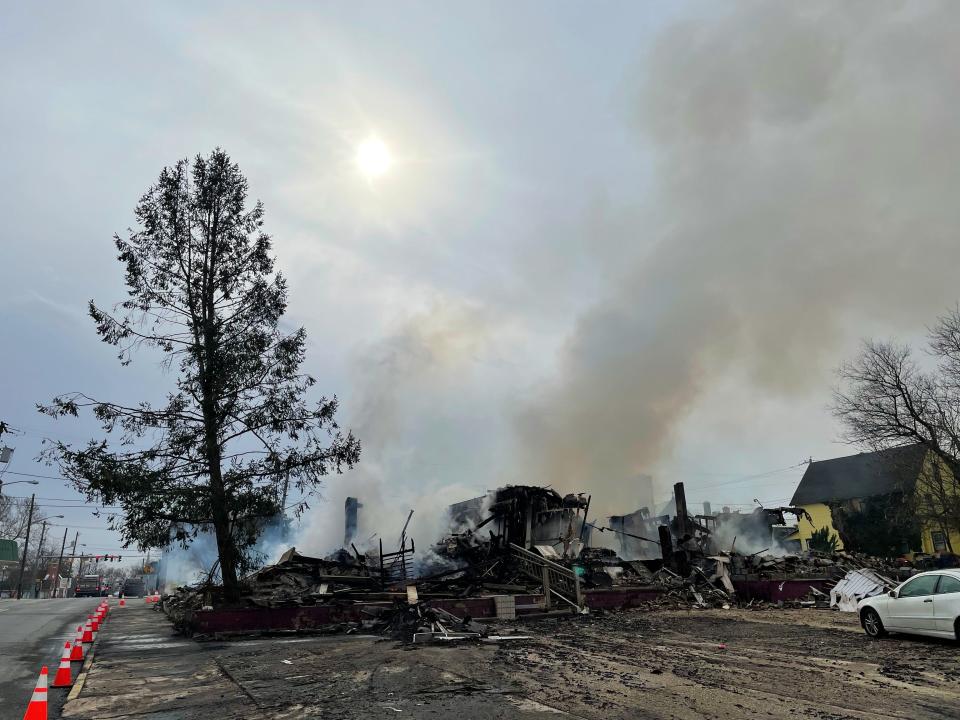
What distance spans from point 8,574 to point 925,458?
99.2m

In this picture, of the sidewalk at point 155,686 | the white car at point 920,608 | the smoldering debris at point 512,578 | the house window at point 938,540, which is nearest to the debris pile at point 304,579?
the smoldering debris at point 512,578

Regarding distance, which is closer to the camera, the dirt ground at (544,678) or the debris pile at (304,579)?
the dirt ground at (544,678)

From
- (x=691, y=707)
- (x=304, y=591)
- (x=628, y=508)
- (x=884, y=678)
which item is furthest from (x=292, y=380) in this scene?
(x=628, y=508)

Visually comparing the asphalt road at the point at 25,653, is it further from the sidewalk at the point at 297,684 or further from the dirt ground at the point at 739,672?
the dirt ground at the point at 739,672

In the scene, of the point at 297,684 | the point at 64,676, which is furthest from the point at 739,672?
the point at 64,676

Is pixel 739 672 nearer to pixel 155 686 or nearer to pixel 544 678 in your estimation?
pixel 544 678

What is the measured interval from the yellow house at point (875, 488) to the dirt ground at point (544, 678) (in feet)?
73.6

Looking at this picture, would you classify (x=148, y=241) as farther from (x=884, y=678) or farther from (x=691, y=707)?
(x=884, y=678)

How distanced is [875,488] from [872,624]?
1381 inches

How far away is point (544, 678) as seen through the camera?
7664 millimetres

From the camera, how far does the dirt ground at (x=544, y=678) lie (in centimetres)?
600

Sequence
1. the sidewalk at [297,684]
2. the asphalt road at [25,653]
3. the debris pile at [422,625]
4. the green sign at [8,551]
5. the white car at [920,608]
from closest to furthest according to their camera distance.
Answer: the sidewalk at [297,684] < the asphalt road at [25,653] < the white car at [920,608] < the debris pile at [422,625] < the green sign at [8,551]

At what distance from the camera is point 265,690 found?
23.6 ft

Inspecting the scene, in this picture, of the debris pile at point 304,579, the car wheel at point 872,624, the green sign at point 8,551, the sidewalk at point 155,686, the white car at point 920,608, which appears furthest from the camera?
the green sign at point 8,551
